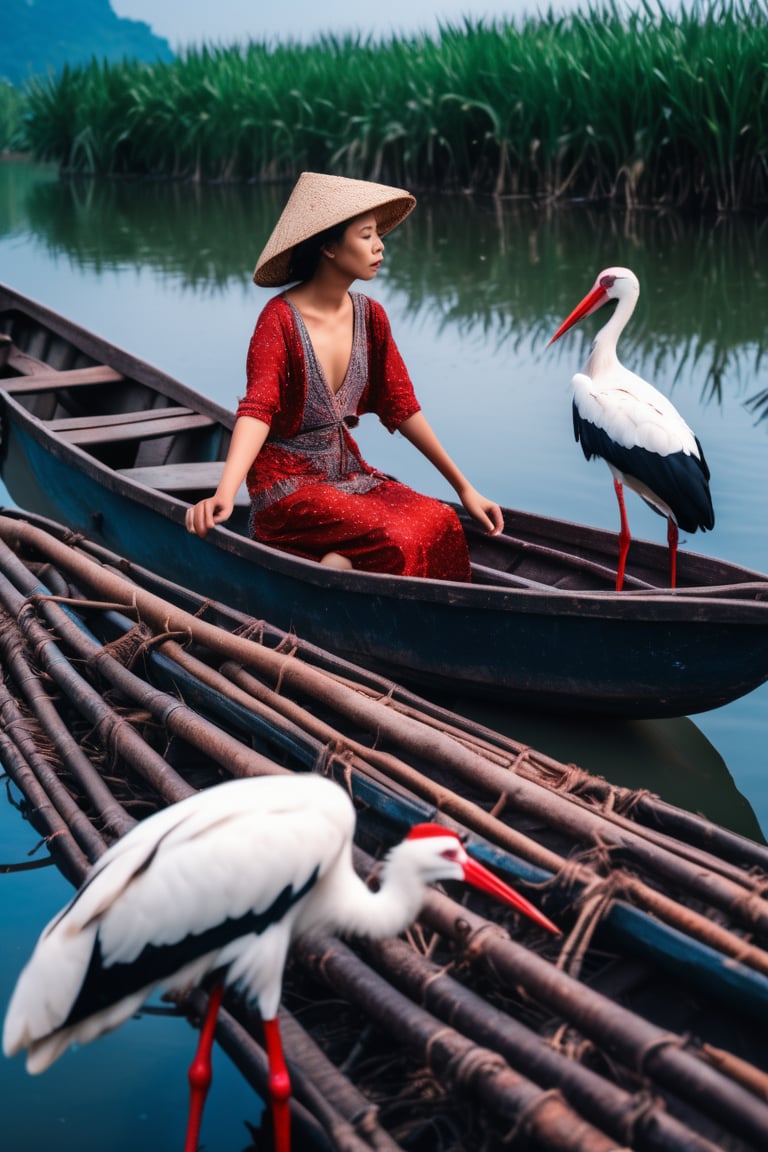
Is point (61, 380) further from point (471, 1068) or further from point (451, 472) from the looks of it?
point (471, 1068)

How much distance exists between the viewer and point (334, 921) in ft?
7.88

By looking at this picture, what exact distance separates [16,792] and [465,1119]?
2071mm

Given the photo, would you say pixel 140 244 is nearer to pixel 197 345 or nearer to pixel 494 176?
pixel 494 176

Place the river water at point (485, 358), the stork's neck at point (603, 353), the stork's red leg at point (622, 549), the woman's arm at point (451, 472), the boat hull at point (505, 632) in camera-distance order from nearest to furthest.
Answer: the river water at point (485, 358), the boat hull at point (505, 632), the stork's red leg at point (622, 549), the woman's arm at point (451, 472), the stork's neck at point (603, 353)

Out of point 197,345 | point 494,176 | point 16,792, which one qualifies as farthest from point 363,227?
point 494,176

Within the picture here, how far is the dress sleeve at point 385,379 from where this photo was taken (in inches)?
176

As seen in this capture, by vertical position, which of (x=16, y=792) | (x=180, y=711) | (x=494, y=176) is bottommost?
(x=16, y=792)

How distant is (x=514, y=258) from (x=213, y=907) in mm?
11919

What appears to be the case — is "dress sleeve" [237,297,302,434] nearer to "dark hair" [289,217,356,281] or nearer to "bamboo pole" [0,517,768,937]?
"dark hair" [289,217,356,281]

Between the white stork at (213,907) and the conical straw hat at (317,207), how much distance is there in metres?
2.19

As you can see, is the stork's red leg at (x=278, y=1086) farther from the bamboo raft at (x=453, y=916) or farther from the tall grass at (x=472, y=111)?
the tall grass at (x=472, y=111)

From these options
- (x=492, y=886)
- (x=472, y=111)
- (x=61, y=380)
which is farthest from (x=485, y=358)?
(x=472, y=111)

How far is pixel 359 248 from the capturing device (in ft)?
13.3

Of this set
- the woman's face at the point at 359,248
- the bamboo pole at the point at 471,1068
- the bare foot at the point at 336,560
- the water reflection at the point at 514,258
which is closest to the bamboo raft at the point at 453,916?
the bamboo pole at the point at 471,1068
